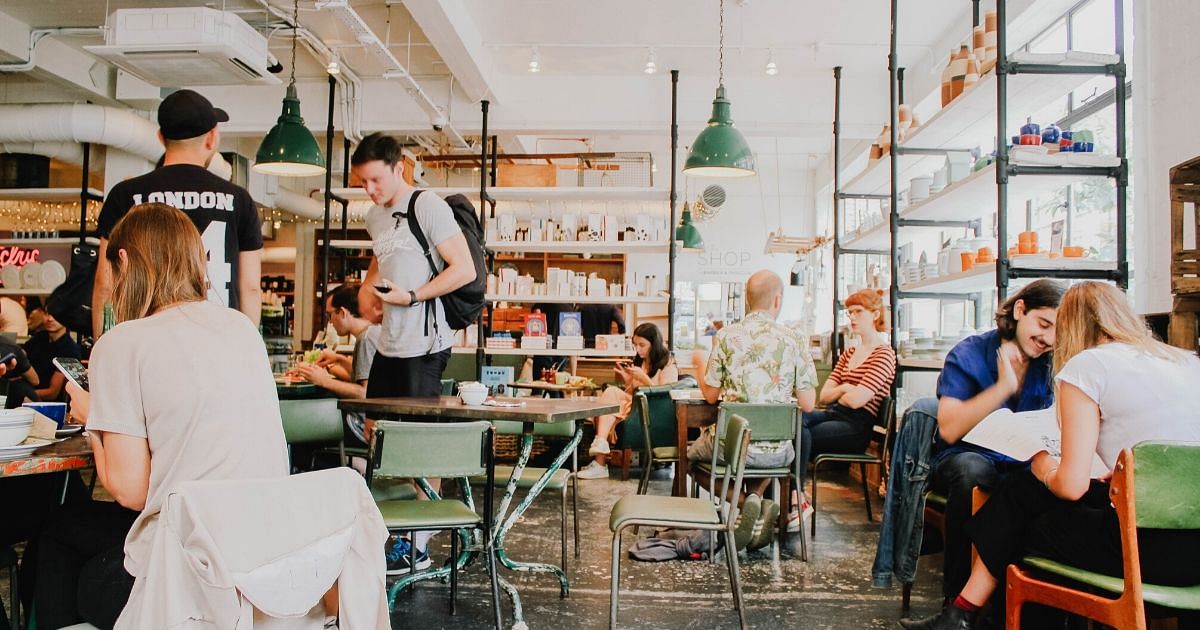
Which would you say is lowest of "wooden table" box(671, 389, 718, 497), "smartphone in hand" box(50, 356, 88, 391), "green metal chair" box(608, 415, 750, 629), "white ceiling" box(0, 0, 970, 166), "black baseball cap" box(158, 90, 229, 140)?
"green metal chair" box(608, 415, 750, 629)

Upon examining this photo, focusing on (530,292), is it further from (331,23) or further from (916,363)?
(916,363)

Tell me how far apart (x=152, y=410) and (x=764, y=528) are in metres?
3.25

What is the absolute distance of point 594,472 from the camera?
6.67 m

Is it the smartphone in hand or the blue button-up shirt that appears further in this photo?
the blue button-up shirt

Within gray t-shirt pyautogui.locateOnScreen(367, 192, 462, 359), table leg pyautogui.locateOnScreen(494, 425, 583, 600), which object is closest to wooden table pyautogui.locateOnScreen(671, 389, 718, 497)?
table leg pyautogui.locateOnScreen(494, 425, 583, 600)

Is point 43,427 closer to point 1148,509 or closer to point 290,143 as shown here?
point 1148,509

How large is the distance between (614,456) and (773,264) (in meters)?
6.96

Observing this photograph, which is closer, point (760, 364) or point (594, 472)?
point (760, 364)

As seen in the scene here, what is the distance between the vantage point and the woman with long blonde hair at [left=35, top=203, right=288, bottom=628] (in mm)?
1615

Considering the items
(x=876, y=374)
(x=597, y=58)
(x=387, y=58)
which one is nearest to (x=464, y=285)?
(x=876, y=374)

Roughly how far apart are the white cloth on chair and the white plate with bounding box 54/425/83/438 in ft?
2.87

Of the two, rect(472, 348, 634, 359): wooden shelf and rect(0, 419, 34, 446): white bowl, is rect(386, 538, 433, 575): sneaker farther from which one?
rect(472, 348, 634, 359): wooden shelf

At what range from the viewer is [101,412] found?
5.24 ft

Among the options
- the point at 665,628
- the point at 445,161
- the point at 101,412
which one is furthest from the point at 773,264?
the point at 101,412
